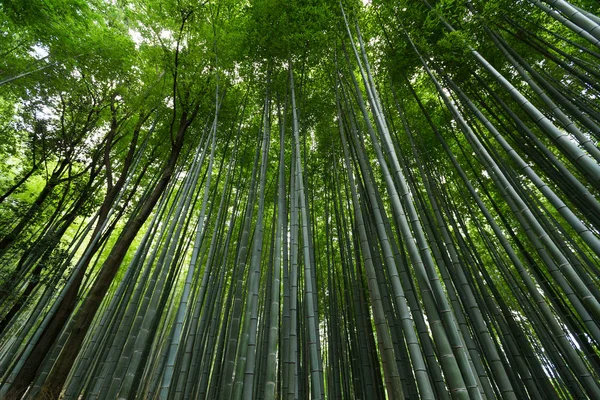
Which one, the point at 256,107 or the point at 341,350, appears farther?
the point at 256,107

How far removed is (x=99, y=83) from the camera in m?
4.79

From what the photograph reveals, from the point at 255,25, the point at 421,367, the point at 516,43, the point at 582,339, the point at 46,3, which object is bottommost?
the point at 421,367

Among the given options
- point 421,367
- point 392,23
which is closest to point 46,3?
point 392,23

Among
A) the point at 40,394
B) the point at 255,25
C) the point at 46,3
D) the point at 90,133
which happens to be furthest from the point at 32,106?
the point at 40,394

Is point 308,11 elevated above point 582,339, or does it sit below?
above

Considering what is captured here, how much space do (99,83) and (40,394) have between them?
14.7 feet

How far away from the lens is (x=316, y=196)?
5.47m

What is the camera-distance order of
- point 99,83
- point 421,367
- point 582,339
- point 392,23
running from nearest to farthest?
point 421,367, point 582,339, point 392,23, point 99,83

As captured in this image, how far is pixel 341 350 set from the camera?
3.28 m

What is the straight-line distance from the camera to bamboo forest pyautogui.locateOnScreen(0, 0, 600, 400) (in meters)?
1.87

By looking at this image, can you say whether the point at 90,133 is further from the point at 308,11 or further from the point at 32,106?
the point at 308,11

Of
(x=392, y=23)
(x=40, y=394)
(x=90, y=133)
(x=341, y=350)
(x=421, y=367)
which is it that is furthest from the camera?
(x=90, y=133)

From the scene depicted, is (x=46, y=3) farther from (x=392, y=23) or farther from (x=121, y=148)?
(x=392, y=23)

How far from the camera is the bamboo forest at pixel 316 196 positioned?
1.87m
